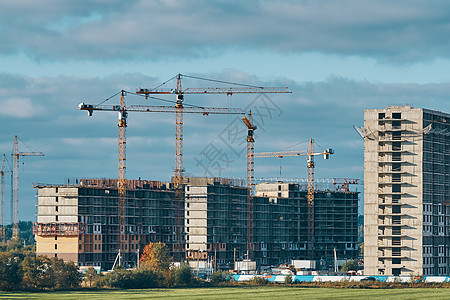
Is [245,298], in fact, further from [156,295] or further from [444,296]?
[444,296]

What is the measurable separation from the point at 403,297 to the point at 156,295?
4847 centimetres

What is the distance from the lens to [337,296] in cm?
19338

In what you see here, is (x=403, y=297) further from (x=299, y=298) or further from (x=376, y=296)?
(x=299, y=298)

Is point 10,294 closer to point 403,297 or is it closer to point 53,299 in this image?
point 53,299

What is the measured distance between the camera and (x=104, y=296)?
192625 millimetres

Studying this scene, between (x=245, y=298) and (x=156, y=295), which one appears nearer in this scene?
(x=245, y=298)

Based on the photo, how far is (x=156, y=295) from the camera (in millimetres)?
198750

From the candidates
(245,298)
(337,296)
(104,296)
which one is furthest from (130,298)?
(337,296)

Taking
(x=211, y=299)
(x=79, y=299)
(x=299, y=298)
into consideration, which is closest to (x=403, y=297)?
(x=299, y=298)

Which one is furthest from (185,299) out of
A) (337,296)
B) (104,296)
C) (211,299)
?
(337,296)

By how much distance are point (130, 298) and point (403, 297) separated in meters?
51.4

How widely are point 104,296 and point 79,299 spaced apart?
31.1 feet

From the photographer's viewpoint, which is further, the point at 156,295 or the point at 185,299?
the point at 156,295

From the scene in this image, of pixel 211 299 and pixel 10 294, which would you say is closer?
pixel 211 299
